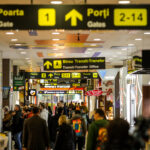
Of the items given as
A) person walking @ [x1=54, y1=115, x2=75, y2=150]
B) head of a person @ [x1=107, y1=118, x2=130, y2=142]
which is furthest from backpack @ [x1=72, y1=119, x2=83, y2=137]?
head of a person @ [x1=107, y1=118, x2=130, y2=142]

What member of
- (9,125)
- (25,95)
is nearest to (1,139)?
(9,125)

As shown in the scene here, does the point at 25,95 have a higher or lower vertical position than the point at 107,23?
lower

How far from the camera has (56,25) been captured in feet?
20.6

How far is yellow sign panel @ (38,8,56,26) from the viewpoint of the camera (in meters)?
6.23

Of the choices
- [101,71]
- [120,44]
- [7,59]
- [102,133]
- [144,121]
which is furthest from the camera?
[7,59]

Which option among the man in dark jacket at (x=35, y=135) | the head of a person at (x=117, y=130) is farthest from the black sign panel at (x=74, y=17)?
the man in dark jacket at (x=35, y=135)

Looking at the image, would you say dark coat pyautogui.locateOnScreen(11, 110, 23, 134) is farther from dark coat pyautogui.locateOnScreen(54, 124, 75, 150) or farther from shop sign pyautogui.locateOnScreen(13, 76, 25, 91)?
shop sign pyautogui.locateOnScreen(13, 76, 25, 91)

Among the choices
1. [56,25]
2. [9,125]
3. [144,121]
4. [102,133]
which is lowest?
[9,125]

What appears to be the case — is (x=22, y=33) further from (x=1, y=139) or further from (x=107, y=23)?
(x=107, y=23)

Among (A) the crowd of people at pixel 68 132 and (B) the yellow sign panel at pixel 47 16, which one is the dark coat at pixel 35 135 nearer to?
(A) the crowd of people at pixel 68 132

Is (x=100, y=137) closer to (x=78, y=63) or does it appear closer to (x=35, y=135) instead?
(x=35, y=135)

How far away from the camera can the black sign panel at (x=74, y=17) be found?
20.4ft

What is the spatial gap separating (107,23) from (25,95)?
2410 cm

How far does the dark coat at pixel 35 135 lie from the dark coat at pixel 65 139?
26 cm
